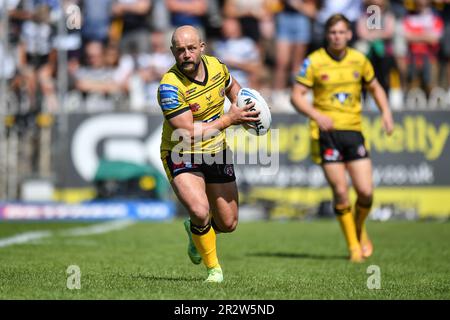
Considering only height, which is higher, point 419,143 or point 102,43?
point 102,43

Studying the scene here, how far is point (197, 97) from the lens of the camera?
332 inches

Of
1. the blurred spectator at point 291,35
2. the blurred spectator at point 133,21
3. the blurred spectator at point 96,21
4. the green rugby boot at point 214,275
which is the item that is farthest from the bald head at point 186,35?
the blurred spectator at point 133,21

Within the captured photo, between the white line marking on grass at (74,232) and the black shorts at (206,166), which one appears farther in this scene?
the white line marking on grass at (74,232)

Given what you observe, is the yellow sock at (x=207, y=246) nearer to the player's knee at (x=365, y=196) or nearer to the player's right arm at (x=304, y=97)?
the player's right arm at (x=304, y=97)

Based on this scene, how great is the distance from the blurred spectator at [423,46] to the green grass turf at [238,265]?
3.91 m

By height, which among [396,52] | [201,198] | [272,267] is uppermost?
[396,52]

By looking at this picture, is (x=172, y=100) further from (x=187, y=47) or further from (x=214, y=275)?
(x=214, y=275)

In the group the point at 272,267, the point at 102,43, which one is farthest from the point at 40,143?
the point at 272,267

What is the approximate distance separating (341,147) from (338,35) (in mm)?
1263

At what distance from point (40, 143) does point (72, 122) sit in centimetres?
79

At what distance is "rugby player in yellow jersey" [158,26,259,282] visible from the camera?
8227 mm

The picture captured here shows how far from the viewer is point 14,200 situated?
63.7ft

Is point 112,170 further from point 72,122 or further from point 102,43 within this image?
point 102,43

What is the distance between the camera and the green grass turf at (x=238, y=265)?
24.6 ft
